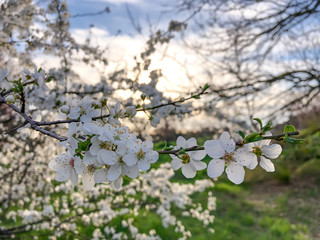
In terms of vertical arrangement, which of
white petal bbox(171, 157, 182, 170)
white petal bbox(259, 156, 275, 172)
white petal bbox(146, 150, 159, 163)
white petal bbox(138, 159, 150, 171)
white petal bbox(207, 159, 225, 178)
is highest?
white petal bbox(146, 150, 159, 163)

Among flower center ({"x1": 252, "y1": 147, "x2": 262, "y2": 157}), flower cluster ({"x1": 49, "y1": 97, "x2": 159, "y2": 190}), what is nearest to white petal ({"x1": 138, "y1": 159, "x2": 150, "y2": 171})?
flower cluster ({"x1": 49, "y1": 97, "x2": 159, "y2": 190})

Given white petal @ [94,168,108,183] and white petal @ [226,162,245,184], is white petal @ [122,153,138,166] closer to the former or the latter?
white petal @ [94,168,108,183]

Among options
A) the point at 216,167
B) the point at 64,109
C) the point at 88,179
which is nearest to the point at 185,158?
the point at 216,167

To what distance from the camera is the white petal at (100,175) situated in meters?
1.05

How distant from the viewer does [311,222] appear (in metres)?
5.63

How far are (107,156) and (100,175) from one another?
0.13 meters

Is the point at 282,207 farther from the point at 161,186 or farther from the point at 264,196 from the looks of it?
the point at 161,186

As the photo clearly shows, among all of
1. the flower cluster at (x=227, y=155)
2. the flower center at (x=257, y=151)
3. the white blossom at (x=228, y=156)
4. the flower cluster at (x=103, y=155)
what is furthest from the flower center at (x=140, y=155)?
the flower center at (x=257, y=151)

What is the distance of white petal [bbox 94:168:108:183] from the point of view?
41.5 inches

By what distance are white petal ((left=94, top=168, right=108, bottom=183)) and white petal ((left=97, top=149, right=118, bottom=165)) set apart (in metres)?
0.11

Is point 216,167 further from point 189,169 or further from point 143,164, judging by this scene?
point 143,164

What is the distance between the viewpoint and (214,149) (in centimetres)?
98

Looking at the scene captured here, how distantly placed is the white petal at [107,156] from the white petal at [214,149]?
0.29 meters

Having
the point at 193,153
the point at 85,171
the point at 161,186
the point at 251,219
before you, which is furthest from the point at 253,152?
the point at 251,219
